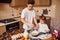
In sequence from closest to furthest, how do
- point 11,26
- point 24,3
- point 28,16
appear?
1. point 28,16
2. point 11,26
3. point 24,3

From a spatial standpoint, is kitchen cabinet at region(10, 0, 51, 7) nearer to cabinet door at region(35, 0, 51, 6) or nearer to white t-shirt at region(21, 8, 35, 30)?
cabinet door at region(35, 0, 51, 6)

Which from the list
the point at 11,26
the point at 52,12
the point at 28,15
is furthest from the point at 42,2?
the point at 28,15

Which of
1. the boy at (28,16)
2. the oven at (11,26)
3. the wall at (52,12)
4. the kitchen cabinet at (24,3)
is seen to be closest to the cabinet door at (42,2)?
the kitchen cabinet at (24,3)

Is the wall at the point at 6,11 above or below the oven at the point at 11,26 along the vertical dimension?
above

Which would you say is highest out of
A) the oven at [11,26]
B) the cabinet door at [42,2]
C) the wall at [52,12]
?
the cabinet door at [42,2]

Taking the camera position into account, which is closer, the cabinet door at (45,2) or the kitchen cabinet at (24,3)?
the kitchen cabinet at (24,3)

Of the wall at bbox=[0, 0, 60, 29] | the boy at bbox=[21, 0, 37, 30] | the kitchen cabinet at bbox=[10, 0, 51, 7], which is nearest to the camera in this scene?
the boy at bbox=[21, 0, 37, 30]

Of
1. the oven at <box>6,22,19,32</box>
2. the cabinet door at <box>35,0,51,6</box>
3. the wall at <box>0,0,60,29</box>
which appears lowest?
the oven at <box>6,22,19,32</box>

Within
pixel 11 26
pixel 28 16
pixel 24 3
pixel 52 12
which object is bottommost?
pixel 11 26

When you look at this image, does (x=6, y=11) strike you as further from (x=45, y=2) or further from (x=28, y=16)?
(x=28, y=16)

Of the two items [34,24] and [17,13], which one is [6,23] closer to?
[17,13]

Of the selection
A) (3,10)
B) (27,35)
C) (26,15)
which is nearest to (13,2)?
(3,10)

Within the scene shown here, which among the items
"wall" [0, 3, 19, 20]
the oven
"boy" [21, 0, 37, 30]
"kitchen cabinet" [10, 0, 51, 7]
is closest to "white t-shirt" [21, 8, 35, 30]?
"boy" [21, 0, 37, 30]

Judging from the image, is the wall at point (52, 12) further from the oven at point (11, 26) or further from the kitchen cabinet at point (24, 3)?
the oven at point (11, 26)
